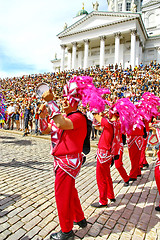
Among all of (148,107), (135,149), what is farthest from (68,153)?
(148,107)

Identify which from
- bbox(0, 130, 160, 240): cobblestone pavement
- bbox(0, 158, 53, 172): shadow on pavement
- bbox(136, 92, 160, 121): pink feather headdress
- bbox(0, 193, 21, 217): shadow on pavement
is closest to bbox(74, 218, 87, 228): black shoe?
bbox(0, 130, 160, 240): cobblestone pavement

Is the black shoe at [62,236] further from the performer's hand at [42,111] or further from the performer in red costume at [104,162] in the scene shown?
the performer's hand at [42,111]

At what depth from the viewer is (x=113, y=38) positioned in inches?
1437

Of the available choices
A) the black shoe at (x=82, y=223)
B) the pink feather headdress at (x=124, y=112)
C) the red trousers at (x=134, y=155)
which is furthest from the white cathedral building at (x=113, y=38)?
the black shoe at (x=82, y=223)

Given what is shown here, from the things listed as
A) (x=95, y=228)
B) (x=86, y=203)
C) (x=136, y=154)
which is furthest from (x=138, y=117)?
(x=95, y=228)

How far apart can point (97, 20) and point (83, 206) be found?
39962 millimetres

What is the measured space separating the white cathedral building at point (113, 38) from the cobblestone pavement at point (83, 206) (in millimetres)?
30000

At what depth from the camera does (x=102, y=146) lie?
3.15m

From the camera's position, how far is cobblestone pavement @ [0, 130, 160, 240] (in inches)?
97.2

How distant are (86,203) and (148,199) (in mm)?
1362

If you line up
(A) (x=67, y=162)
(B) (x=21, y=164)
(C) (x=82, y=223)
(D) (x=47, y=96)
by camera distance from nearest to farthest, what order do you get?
1. (D) (x=47, y=96)
2. (A) (x=67, y=162)
3. (C) (x=82, y=223)
4. (B) (x=21, y=164)

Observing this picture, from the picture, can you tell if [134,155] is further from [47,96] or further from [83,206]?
[47,96]

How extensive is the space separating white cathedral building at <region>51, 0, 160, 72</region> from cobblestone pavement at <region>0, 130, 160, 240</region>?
30000 millimetres

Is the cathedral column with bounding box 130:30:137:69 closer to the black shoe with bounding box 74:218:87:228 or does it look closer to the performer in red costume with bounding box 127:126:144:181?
the performer in red costume with bounding box 127:126:144:181
